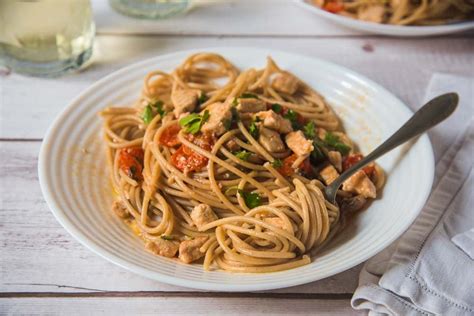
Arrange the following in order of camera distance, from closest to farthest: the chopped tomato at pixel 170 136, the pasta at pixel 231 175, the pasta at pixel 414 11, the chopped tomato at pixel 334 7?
the pasta at pixel 231 175
the chopped tomato at pixel 170 136
the pasta at pixel 414 11
the chopped tomato at pixel 334 7

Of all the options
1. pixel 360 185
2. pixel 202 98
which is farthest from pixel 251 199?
pixel 202 98

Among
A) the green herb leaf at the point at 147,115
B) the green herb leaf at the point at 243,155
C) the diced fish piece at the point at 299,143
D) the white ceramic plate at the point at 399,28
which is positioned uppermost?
the white ceramic plate at the point at 399,28

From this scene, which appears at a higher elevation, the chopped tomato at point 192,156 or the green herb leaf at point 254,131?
the green herb leaf at point 254,131

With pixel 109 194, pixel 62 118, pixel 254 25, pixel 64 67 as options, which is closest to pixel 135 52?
pixel 64 67

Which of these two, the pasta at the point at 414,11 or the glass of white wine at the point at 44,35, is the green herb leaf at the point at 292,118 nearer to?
the pasta at the point at 414,11

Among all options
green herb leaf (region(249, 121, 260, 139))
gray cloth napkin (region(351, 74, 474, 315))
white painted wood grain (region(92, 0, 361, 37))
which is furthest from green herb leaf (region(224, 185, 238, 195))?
white painted wood grain (region(92, 0, 361, 37))

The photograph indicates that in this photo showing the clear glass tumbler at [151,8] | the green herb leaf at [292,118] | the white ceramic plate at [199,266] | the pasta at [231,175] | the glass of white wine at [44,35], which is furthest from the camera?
the clear glass tumbler at [151,8]

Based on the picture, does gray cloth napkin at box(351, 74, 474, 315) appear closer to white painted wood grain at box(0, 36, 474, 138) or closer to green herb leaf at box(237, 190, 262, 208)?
green herb leaf at box(237, 190, 262, 208)

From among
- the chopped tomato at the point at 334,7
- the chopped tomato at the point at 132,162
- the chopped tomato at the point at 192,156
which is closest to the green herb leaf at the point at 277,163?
the chopped tomato at the point at 192,156

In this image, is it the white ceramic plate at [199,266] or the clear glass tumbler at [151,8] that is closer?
the white ceramic plate at [199,266]
